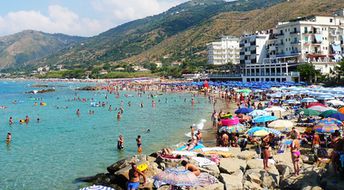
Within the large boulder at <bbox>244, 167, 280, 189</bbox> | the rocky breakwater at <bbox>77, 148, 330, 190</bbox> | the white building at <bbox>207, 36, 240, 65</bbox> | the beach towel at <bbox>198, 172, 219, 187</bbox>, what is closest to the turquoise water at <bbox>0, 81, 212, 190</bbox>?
the rocky breakwater at <bbox>77, 148, 330, 190</bbox>

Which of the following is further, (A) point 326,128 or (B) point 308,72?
(B) point 308,72

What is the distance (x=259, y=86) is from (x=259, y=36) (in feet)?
83.8

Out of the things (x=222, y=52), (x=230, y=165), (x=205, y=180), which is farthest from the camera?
(x=222, y=52)

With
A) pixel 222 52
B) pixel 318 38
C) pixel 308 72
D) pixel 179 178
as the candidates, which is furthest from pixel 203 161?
pixel 222 52

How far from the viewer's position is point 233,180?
14.0 m

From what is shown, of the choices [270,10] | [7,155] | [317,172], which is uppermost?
[270,10]

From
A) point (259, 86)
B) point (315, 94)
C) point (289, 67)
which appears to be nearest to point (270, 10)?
point (289, 67)

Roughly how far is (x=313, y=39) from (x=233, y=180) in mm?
68275

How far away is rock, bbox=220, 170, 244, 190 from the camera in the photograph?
13.6 m

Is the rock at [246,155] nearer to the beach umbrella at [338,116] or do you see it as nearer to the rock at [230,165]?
the rock at [230,165]

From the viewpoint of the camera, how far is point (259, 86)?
209ft

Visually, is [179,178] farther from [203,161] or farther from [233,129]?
[233,129]

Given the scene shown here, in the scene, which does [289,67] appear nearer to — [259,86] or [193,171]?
[259,86]

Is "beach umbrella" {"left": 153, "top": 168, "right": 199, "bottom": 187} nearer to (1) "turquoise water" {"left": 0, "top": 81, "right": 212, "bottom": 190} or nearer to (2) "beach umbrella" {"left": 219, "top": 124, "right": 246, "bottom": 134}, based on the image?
(1) "turquoise water" {"left": 0, "top": 81, "right": 212, "bottom": 190}
